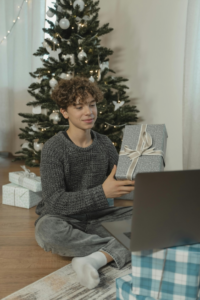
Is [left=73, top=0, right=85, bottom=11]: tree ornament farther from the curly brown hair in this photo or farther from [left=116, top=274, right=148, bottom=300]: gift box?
[left=116, top=274, right=148, bottom=300]: gift box

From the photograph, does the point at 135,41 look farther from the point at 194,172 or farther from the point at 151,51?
the point at 194,172

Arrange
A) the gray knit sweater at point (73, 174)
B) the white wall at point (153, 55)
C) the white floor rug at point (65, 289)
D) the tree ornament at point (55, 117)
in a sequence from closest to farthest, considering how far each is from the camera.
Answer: the white floor rug at point (65, 289)
the gray knit sweater at point (73, 174)
the tree ornament at point (55, 117)
the white wall at point (153, 55)

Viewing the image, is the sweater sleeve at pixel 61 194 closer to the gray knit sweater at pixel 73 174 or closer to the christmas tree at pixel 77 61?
the gray knit sweater at pixel 73 174

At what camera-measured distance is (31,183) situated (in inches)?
76.3

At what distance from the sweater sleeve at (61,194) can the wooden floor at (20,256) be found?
210mm

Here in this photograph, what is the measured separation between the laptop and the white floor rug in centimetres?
39

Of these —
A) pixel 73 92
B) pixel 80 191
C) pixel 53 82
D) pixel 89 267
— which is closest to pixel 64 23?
pixel 53 82

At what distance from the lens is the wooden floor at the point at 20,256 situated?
1.17 m

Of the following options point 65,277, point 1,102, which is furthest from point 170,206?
point 1,102

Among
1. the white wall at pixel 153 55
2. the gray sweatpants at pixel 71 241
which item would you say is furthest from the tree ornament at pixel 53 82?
the gray sweatpants at pixel 71 241

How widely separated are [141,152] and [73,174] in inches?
16.7

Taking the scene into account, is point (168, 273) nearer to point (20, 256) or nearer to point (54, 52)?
point (20, 256)

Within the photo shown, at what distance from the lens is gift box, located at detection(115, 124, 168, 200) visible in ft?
3.51

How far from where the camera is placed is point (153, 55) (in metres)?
2.81
